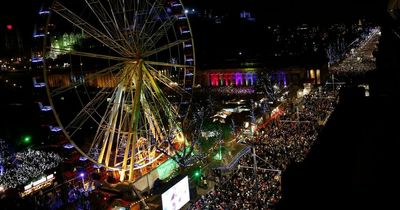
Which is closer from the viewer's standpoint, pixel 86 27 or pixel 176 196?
pixel 176 196

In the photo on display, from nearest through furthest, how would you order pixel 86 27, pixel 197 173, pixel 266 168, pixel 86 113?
pixel 86 113 → pixel 86 27 → pixel 266 168 → pixel 197 173

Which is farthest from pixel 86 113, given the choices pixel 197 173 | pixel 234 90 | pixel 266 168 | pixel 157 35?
pixel 234 90

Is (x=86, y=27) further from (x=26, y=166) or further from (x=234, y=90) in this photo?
(x=234, y=90)

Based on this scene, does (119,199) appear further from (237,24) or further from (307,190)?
(237,24)

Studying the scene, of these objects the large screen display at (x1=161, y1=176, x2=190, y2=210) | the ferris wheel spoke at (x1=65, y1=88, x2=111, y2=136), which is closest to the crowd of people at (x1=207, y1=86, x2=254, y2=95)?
the large screen display at (x1=161, y1=176, x2=190, y2=210)

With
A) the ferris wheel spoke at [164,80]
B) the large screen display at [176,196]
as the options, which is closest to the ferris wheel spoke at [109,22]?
the ferris wheel spoke at [164,80]

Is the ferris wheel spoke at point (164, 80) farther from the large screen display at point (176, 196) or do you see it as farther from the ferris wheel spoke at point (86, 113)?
the large screen display at point (176, 196)

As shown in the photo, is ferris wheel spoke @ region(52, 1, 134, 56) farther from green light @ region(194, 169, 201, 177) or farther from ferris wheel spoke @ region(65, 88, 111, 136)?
green light @ region(194, 169, 201, 177)
